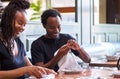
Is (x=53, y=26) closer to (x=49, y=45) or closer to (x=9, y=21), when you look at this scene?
(x=49, y=45)

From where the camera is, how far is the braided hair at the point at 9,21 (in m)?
1.76

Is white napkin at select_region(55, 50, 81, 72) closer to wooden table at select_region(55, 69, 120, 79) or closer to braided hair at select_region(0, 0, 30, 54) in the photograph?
wooden table at select_region(55, 69, 120, 79)

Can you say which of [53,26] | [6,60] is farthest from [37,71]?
[53,26]

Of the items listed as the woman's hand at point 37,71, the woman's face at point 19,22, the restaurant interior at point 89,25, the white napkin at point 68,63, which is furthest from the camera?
the restaurant interior at point 89,25

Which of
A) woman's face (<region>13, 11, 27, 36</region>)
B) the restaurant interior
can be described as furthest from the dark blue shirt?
the restaurant interior

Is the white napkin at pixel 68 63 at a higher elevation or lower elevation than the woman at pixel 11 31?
lower

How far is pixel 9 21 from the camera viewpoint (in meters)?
1.77

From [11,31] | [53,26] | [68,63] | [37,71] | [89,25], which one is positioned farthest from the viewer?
[89,25]

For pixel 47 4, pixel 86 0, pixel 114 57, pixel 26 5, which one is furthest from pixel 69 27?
pixel 26 5

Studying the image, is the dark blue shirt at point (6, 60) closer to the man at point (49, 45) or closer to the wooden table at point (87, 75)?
the wooden table at point (87, 75)

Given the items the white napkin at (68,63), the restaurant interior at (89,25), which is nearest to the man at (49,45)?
the white napkin at (68,63)

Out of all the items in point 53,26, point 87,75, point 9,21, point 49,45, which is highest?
A: point 9,21

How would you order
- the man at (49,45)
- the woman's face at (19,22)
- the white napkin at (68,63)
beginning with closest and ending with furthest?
the woman's face at (19,22), the white napkin at (68,63), the man at (49,45)

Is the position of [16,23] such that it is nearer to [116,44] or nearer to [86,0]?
[86,0]
